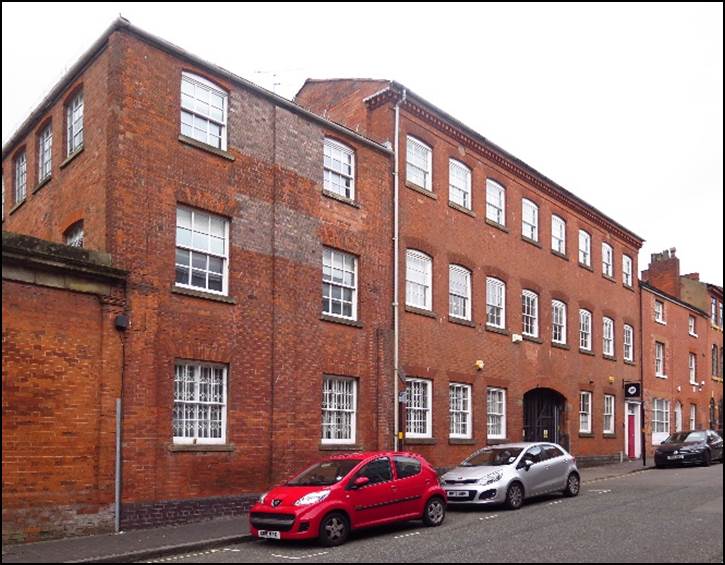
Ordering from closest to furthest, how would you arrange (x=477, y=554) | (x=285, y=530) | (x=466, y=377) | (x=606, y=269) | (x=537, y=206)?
(x=477, y=554) < (x=285, y=530) < (x=466, y=377) < (x=537, y=206) < (x=606, y=269)

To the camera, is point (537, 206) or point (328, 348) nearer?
point (328, 348)

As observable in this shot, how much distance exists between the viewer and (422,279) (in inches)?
905

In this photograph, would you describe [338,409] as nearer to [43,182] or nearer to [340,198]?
[340,198]

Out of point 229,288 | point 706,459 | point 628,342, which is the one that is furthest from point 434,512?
point 628,342

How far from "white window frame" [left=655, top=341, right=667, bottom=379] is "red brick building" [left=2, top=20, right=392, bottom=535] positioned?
73.3 ft

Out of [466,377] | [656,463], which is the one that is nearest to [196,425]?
[466,377]

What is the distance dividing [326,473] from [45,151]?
1025 cm

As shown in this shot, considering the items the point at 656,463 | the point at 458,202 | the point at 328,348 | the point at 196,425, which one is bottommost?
the point at 656,463

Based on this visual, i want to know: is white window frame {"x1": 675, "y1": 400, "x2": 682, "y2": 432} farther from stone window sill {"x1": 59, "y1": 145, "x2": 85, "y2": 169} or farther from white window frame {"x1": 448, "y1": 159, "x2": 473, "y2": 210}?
stone window sill {"x1": 59, "y1": 145, "x2": 85, "y2": 169}

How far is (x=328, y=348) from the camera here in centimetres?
1925

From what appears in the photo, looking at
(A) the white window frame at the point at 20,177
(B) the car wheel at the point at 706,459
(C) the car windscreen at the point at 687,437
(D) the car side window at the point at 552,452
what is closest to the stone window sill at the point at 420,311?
(D) the car side window at the point at 552,452

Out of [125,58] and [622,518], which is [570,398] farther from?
[125,58]

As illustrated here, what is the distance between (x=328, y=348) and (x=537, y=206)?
12.9 m

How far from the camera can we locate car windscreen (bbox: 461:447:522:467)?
61.4 feet
